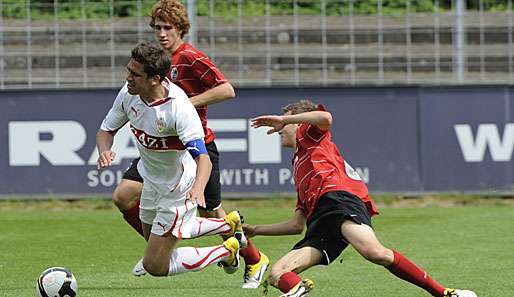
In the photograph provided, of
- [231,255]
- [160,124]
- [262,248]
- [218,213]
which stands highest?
[160,124]

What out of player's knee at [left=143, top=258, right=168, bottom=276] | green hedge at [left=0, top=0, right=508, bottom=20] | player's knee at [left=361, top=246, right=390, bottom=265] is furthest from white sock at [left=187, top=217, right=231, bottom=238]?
green hedge at [left=0, top=0, right=508, bottom=20]

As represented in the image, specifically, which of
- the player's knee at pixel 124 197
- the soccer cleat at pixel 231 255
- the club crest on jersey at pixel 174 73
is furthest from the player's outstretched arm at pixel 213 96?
the soccer cleat at pixel 231 255

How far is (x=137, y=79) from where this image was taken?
7.37 m

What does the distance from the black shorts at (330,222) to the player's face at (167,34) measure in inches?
A: 82.1

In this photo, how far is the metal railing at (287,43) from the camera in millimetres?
17594

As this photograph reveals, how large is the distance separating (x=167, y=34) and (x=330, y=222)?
2.27 metres

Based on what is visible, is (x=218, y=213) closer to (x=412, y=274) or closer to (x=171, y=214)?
(x=171, y=214)

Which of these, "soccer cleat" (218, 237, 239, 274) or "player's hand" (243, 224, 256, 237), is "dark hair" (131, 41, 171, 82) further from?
"soccer cleat" (218, 237, 239, 274)

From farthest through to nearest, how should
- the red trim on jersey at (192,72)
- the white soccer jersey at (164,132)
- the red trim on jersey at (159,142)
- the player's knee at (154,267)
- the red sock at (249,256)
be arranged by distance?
the red sock at (249,256)
the red trim on jersey at (192,72)
the player's knee at (154,267)
the red trim on jersey at (159,142)
the white soccer jersey at (164,132)

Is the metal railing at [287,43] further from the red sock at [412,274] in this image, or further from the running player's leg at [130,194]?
the red sock at [412,274]

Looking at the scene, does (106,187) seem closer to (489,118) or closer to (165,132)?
(489,118)

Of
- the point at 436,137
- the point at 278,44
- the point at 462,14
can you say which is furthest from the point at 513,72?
the point at 278,44

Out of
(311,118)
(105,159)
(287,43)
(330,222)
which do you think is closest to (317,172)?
(330,222)

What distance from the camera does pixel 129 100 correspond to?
7.77m
